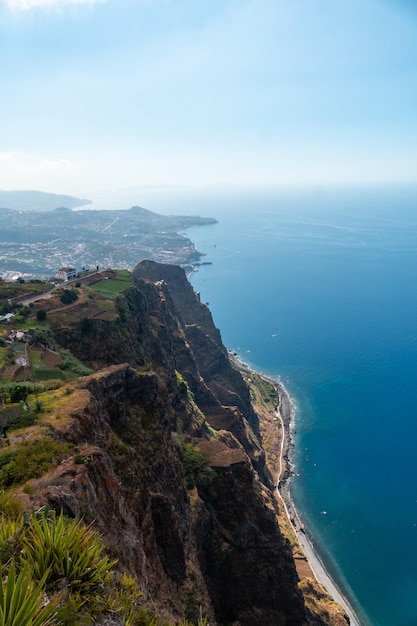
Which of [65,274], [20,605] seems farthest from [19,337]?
[20,605]

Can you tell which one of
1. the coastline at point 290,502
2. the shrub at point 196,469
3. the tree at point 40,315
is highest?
the tree at point 40,315

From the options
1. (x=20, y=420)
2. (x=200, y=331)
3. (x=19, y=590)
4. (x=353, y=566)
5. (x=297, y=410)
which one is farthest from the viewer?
(x=297, y=410)

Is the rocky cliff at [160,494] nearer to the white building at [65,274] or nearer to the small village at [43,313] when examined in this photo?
the small village at [43,313]

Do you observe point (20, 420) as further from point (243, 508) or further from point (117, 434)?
point (243, 508)

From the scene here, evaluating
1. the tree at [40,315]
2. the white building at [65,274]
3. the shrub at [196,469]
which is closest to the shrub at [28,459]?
the shrub at [196,469]

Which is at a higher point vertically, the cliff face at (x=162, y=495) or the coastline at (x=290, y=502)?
the cliff face at (x=162, y=495)

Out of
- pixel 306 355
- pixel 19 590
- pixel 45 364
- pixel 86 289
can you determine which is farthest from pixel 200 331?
pixel 19 590

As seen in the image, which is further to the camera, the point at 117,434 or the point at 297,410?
the point at 297,410
